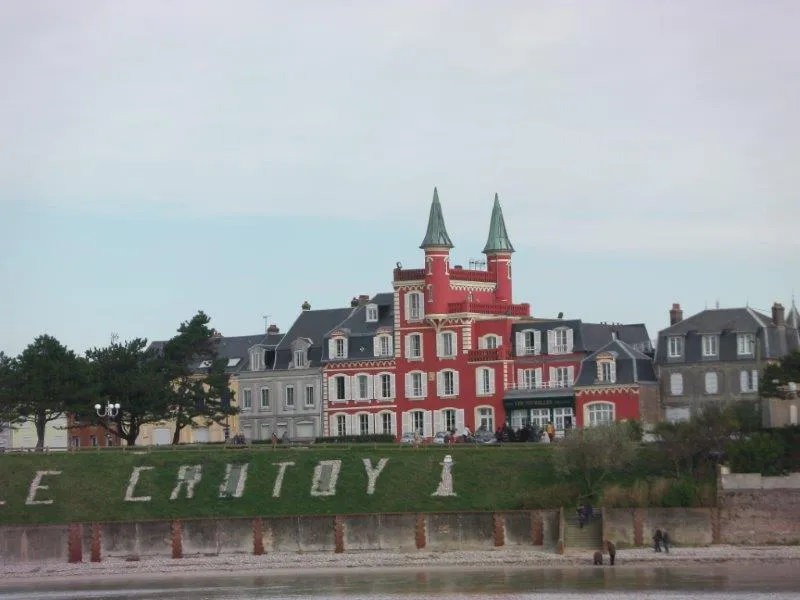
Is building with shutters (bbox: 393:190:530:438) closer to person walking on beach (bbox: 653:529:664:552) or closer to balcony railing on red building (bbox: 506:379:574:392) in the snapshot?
balcony railing on red building (bbox: 506:379:574:392)

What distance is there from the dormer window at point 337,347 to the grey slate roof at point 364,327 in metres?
0.27

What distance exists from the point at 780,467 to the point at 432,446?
748 inches

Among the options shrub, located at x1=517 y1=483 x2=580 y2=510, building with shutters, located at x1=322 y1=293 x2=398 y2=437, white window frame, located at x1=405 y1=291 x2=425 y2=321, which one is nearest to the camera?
shrub, located at x1=517 y1=483 x2=580 y2=510

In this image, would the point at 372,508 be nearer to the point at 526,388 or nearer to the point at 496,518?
the point at 496,518

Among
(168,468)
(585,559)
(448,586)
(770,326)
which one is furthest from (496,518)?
(770,326)

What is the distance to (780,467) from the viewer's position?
99500 millimetres

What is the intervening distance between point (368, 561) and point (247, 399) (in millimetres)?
44380

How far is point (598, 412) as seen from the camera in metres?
119

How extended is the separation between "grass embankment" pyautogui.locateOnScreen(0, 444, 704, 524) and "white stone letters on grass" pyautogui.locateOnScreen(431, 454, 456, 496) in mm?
258

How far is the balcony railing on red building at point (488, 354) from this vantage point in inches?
4914

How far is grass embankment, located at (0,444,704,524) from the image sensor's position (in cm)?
10181

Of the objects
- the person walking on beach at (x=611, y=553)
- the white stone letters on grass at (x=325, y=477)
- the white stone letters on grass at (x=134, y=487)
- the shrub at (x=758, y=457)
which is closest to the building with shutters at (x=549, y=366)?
the white stone letters on grass at (x=325, y=477)

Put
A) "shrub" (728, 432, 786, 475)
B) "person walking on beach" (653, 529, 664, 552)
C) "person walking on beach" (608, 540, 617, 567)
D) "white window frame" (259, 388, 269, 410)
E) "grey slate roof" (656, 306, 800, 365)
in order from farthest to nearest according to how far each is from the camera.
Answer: "white window frame" (259, 388, 269, 410) < "grey slate roof" (656, 306, 800, 365) < "shrub" (728, 432, 786, 475) < "person walking on beach" (653, 529, 664, 552) < "person walking on beach" (608, 540, 617, 567)

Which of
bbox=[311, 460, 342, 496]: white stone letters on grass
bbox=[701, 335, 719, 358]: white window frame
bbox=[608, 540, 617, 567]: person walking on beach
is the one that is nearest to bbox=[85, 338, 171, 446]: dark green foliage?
bbox=[311, 460, 342, 496]: white stone letters on grass
